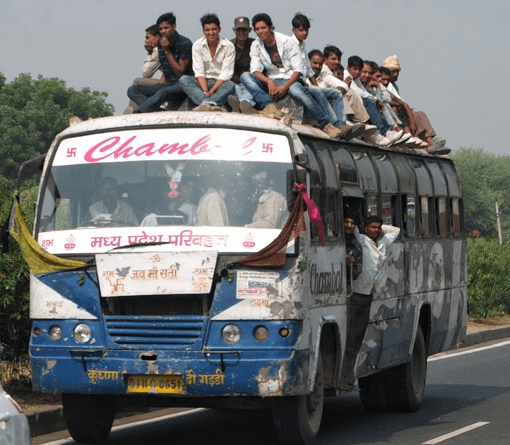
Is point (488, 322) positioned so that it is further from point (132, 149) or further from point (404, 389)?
point (132, 149)

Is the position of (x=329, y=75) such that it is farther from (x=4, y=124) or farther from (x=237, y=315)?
(x=4, y=124)

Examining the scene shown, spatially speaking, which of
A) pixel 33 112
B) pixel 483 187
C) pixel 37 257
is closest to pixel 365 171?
pixel 37 257

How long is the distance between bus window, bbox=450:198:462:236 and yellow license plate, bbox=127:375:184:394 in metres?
6.62

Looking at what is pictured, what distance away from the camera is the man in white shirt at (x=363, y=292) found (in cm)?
1126

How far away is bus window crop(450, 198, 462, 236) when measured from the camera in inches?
608

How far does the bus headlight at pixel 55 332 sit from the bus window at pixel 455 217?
676 cm

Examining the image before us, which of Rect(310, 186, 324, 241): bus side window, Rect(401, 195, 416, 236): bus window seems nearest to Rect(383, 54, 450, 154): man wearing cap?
Rect(401, 195, 416, 236): bus window

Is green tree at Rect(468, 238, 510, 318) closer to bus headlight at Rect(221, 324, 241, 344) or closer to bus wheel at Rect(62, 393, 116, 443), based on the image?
bus wheel at Rect(62, 393, 116, 443)

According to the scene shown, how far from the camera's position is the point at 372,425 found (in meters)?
12.1

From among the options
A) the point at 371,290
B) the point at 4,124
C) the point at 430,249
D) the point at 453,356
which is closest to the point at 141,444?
the point at 371,290

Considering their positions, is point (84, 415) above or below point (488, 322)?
above

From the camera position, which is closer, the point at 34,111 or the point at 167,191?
the point at 167,191

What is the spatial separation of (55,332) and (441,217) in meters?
6.31

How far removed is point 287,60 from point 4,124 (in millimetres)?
56723
